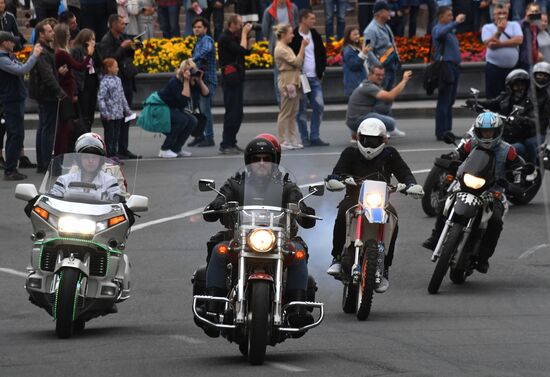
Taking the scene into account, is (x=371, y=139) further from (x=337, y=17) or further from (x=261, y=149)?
(x=337, y=17)

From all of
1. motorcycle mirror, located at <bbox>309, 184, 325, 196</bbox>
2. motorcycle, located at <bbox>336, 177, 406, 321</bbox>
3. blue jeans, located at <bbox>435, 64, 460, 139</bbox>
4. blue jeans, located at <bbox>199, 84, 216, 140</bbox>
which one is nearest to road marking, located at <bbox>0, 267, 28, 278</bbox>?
motorcycle, located at <bbox>336, 177, 406, 321</bbox>

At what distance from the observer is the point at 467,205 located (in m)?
14.0

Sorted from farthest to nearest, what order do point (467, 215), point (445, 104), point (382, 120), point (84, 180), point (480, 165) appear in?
point (445, 104), point (382, 120), point (480, 165), point (467, 215), point (84, 180)

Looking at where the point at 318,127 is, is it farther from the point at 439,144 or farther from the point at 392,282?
the point at 392,282

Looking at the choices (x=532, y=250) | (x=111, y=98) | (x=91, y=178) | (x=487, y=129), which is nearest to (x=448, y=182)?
(x=532, y=250)

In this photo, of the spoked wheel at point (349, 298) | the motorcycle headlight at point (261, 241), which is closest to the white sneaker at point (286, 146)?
the spoked wheel at point (349, 298)

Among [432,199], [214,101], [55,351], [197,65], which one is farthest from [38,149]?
[55,351]

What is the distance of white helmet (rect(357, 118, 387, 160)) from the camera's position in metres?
13.1

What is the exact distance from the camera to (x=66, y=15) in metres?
21.4

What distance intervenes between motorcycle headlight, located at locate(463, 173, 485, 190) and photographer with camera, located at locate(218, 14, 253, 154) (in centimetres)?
836

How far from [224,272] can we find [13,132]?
9413 mm

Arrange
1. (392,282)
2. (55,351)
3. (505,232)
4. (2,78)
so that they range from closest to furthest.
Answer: (55,351) < (392,282) < (505,232) < (2,78)

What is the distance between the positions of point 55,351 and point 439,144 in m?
13.0

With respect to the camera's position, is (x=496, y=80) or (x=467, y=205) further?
(x=496, y=80)
